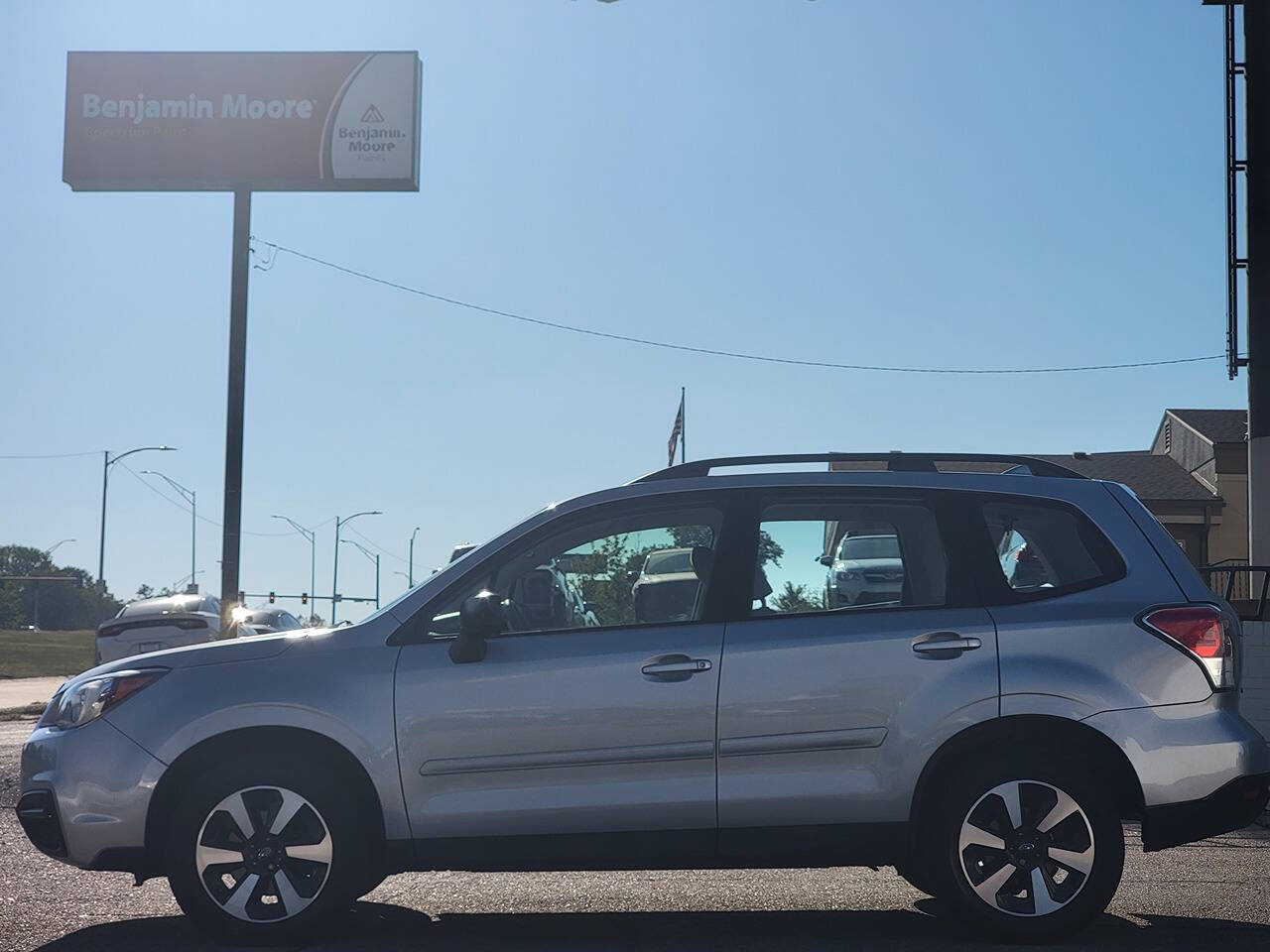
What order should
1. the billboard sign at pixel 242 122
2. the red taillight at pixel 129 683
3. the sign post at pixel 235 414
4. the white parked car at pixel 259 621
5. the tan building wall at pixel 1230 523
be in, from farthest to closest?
the tan building wall at pixel 1230 523
the billboard sign at pixel 242 122
the sign post at pixel 235 414
the white parked car at pixel 259 621
the red taillight at pixel 129 683

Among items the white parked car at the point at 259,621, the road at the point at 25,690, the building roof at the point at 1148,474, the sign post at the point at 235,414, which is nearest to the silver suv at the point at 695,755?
the road at the point at 25,690

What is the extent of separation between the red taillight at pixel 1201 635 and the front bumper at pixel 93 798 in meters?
4.09

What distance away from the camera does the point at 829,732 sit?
19.5ft

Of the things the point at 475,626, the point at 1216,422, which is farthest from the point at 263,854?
the point at 1216,422

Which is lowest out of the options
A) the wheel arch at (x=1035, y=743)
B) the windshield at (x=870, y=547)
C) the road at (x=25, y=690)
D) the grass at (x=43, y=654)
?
the grass at (x=43, y=654)

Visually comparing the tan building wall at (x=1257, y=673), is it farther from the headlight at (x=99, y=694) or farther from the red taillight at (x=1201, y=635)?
the headlight at (x=99, y=694)

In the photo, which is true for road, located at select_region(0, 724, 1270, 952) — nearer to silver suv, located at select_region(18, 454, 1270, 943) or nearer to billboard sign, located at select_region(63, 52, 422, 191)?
silver suv, located at select_region(18, 454, 1270, 943)

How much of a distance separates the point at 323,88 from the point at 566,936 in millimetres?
35580

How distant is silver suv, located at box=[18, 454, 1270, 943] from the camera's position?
5.93 metres

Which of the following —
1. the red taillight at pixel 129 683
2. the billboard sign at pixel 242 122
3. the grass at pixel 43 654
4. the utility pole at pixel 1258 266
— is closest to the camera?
the red taillight at pixel 129 683

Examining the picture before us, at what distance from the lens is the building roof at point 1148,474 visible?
4356cm

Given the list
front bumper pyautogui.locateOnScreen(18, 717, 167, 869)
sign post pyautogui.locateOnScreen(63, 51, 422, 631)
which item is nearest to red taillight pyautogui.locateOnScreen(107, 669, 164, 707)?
front bumper pyautogui.locateOnScreen(18, 717, 167, 869)

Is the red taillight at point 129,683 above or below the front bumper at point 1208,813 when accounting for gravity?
above

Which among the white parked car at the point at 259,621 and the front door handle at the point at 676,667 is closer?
the front door handle at the point at 676,667
